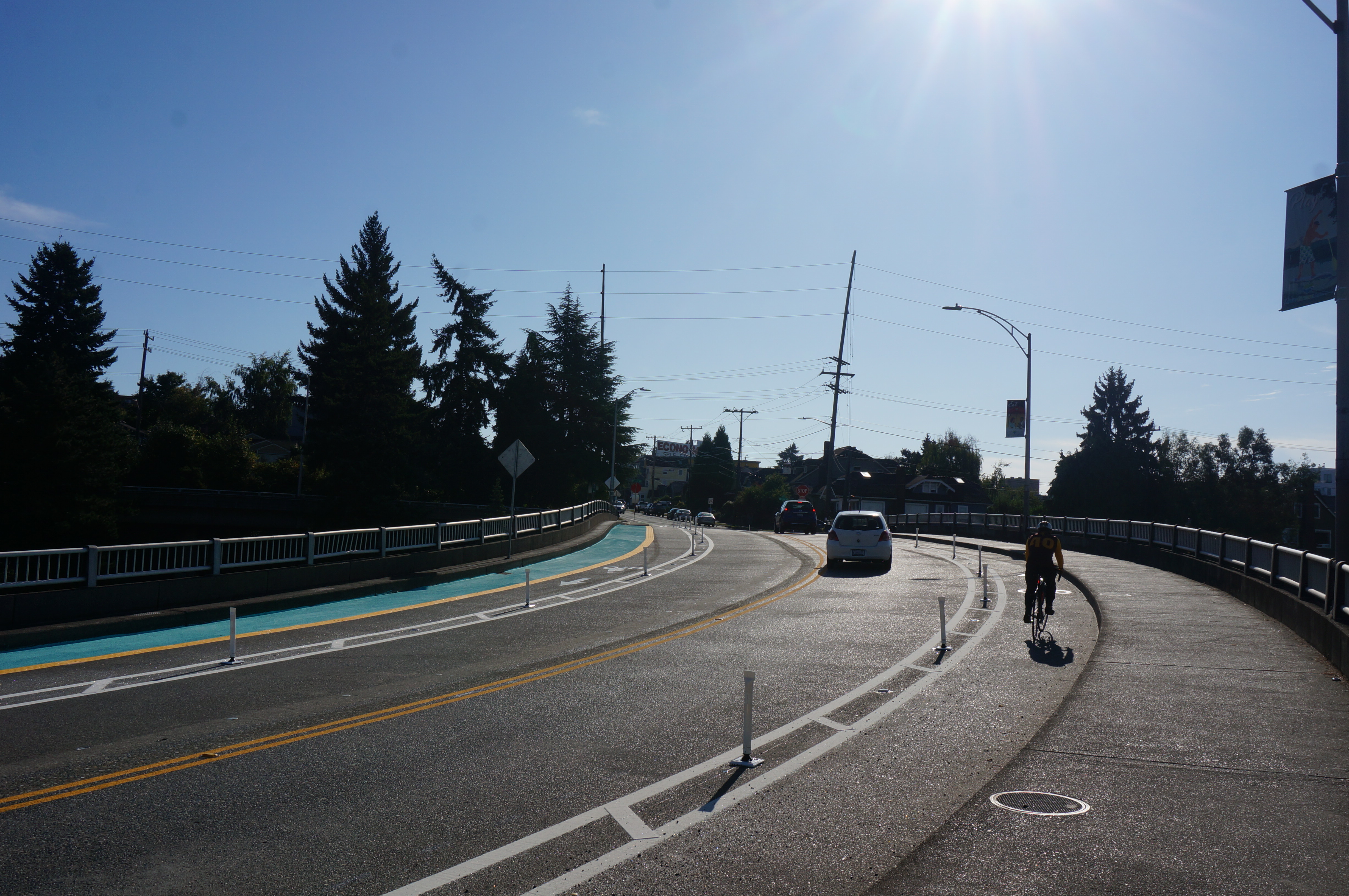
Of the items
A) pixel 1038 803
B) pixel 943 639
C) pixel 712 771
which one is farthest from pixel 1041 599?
pixel 712 771

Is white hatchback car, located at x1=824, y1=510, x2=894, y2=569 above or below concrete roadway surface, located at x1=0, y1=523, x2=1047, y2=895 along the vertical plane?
above

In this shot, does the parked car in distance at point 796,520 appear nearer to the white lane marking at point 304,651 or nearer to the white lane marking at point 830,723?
A: the white lane marking at point 304,651

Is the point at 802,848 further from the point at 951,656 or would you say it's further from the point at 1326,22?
the point at 1326,22

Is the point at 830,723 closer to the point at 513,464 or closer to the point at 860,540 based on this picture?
the point at 860,540

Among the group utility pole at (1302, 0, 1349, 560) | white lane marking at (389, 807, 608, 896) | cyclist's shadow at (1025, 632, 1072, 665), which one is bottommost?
white lane marking at (389, 807, 608, 896)

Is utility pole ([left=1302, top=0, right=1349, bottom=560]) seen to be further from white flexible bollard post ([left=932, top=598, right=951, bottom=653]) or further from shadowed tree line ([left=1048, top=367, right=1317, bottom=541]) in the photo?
shadowed tree line ([left=1048, top=367, right=1317, bottom=541])

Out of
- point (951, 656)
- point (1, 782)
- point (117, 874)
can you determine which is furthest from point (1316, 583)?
point (1, 782)

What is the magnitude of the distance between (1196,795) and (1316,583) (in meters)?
8.46

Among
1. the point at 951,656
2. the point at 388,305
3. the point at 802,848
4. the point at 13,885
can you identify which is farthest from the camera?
the point at 388,305

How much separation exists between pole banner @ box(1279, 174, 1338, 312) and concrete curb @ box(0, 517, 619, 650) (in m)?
15.7

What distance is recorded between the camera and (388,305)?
5109 centimetres

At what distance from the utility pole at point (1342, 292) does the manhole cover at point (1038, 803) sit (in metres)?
7.50

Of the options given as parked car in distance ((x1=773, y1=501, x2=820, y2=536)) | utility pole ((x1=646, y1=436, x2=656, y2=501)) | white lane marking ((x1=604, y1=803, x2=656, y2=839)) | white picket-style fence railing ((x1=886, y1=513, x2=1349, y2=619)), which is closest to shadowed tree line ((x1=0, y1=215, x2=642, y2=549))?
parked car in distance ((x1=773, y1=501, x2=820, y2=536))

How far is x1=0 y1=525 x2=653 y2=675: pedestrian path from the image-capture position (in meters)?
12.4
